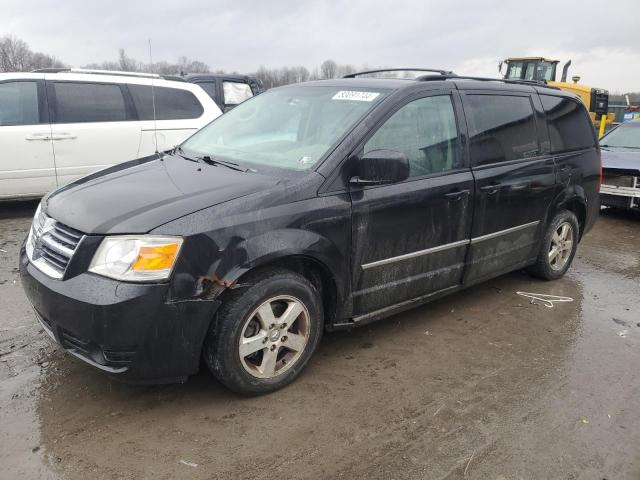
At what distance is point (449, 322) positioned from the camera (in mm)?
4098

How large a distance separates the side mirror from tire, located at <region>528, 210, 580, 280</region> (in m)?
2.30

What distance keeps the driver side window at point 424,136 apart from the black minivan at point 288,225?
1 centimetres

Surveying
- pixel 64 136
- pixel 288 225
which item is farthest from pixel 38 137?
pixel 288 225

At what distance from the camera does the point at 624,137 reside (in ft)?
29.3

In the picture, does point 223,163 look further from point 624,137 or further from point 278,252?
point 624,137

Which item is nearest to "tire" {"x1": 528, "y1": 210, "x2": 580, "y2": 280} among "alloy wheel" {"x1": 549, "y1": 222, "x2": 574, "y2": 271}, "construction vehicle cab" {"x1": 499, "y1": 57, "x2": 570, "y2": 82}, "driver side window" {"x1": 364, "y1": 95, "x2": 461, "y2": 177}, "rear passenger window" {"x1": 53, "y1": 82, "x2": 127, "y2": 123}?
"alloy wheel" {"x1": 549, "y1": 222, "x2": 574, "y2": 271}

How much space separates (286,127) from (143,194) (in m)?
1.21

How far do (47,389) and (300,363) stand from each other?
145cm

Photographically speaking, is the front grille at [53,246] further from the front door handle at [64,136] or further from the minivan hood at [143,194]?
the front door handle at [64,136]

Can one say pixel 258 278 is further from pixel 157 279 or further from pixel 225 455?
pixel 225 455

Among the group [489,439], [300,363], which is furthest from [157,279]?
[489,439]

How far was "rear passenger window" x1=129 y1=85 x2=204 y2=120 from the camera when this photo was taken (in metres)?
7.06

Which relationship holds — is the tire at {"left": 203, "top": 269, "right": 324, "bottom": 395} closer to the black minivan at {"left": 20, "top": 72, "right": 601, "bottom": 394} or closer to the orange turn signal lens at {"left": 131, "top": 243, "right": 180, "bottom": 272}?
the black minivan at {"left": 20, "top": 72, "right": 601, "bottom": 394}

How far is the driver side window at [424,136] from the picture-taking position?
11.0 ft
